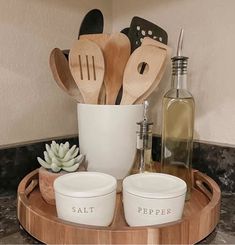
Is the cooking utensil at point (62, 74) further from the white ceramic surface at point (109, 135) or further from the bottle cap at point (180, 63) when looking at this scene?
the bottle cap at point (180, 63)

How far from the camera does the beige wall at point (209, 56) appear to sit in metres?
0.63

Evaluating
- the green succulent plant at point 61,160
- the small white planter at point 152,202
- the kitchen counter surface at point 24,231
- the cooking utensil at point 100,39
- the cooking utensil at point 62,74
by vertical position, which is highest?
the cooking utensil at point 100,39

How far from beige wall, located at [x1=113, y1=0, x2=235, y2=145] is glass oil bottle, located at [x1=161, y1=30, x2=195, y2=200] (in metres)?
0.08

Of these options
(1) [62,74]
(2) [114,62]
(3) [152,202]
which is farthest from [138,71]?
(3) [152,202]

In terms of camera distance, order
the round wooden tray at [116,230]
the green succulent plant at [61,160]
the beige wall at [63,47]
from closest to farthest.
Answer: the round wooden tray at [116,230], the green succulent plant at [61,160], the beige wall at [63,47]

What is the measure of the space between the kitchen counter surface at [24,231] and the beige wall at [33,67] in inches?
6.3

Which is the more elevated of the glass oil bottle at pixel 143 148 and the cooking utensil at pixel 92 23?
the cooking utensil at pixel 92 23

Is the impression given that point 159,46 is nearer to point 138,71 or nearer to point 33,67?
point 138,71

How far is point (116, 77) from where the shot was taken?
1.98ft

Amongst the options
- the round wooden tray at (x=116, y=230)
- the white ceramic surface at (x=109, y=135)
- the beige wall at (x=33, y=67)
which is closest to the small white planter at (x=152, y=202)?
the round wooden tray at (x=116, y=230)

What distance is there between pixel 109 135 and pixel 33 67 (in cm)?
26

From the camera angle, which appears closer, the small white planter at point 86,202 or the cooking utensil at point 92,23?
the small white planter at point 86,202

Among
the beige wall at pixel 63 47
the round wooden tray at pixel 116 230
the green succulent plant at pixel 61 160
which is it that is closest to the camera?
the round wooden tray at pixel 116 230

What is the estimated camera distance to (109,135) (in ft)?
1.83
